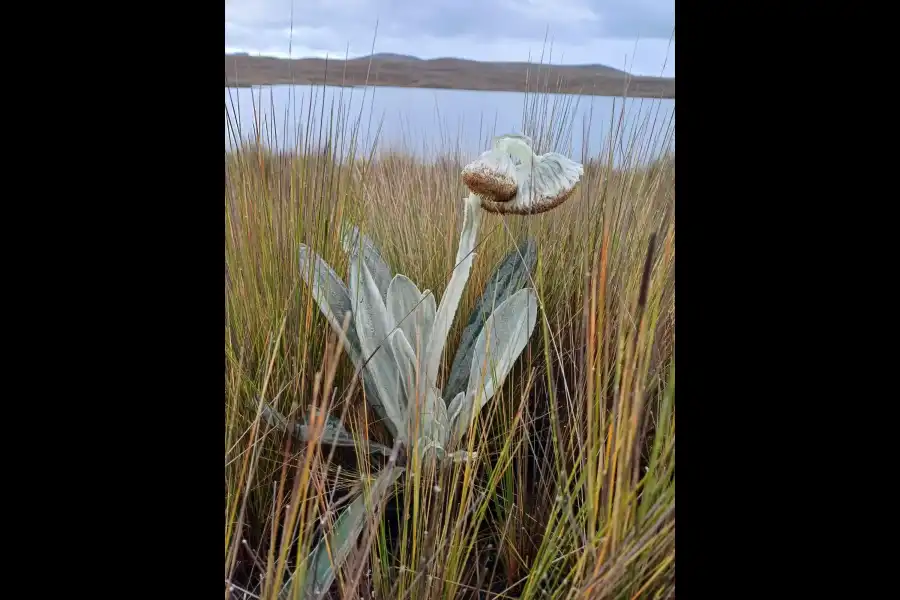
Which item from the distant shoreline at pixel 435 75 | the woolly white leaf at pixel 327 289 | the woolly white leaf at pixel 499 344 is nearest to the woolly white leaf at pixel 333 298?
the woolly white leaf at pixel 327 289

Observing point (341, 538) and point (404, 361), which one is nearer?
point (341, 538)

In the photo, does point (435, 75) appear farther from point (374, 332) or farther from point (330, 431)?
point (330, 431)

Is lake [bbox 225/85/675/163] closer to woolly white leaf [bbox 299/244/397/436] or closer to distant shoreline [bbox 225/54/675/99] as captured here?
distant shoreline [bbox 225/54/675/99]

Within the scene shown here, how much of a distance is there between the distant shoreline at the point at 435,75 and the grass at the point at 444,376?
0.11 ft

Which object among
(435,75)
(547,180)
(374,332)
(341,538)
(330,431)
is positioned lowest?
(341,538)

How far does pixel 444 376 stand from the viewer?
1.06 m

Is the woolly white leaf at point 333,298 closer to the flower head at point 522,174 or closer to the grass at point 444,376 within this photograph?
the grass at point 444,376

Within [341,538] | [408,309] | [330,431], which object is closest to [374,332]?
[408,309]

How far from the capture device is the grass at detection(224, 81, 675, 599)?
36.4 inches

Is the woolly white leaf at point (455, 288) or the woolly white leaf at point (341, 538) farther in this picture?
the woolly white leaf at point (455, 288)

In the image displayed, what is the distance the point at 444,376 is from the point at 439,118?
1.17ft

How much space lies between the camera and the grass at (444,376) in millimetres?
925

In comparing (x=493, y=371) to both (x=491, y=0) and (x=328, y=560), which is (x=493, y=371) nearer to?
(x=328, y=560)
